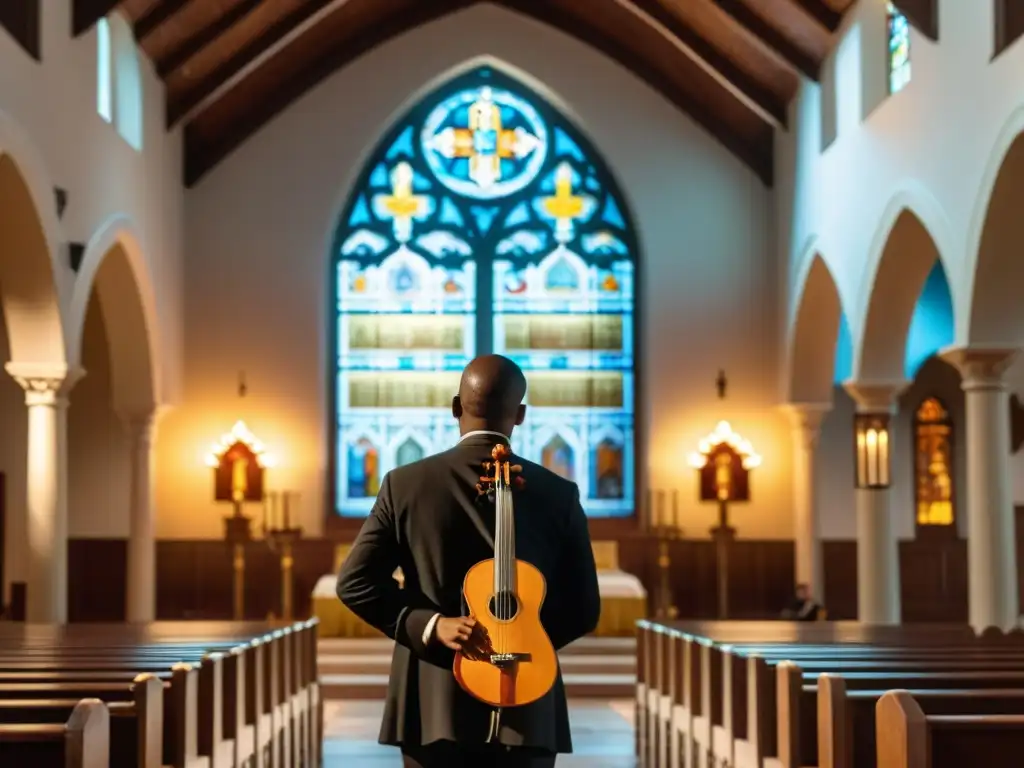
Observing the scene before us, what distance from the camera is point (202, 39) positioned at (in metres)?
14.5

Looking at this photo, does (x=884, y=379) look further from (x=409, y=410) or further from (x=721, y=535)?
(x=409, y=410)

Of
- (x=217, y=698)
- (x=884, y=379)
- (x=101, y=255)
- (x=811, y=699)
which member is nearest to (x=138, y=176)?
(x=101, y=255)

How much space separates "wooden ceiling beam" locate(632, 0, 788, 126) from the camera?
49.7 ft

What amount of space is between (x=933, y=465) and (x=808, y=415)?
1.64 m

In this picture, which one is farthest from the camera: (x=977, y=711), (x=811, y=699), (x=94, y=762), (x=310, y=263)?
(x=310, y=263)

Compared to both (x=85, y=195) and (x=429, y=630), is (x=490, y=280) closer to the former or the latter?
(x=85, y=195)

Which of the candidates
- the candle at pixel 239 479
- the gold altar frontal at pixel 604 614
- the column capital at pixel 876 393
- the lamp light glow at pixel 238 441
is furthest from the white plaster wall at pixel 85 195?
the column capital at pixel 876 393

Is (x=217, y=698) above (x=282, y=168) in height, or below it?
below

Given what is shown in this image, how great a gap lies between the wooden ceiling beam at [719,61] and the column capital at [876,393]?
11.9 ft

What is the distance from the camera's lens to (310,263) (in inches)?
661

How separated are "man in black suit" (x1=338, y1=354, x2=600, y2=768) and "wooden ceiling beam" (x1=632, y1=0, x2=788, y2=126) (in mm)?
12189

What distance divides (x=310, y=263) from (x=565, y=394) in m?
3.01

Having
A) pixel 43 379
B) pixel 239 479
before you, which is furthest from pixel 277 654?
pixel 239 479

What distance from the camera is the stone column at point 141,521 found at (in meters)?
15.4
